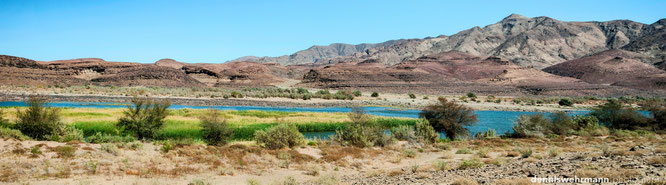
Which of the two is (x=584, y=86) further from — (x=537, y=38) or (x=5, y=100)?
(x=5, y=100)

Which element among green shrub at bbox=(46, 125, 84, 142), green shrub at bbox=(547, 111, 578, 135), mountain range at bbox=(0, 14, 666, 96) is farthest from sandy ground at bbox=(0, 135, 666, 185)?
mountain range at bbox=(0, 14, 666, 96)

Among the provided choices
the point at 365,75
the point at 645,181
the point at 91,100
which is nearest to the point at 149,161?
the point at 645,181

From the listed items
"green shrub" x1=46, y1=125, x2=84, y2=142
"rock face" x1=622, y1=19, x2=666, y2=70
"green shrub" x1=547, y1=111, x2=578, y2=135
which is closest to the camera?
"green shrub" x1=46, y1=125, x2=84, y2=142

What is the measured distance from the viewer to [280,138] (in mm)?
19516

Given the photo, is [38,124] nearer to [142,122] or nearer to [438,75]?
[142,122]

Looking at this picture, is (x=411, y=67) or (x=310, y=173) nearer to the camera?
(x=310, y=173)

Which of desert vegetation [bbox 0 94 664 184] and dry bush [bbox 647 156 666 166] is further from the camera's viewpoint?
desert vegetation [bbox 0 94 664 184]

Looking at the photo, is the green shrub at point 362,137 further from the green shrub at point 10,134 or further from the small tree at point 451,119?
the green shrub at point 10,134

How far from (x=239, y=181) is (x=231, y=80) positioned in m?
112

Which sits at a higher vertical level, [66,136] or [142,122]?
[142,122]

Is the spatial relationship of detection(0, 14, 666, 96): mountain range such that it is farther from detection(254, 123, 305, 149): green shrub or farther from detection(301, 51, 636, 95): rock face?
detection(254, 123, 305, 149): green shrub

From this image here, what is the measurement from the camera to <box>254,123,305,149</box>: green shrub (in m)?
19.2

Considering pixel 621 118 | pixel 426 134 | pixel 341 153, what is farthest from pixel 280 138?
pixel 621 118

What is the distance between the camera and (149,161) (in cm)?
1407
